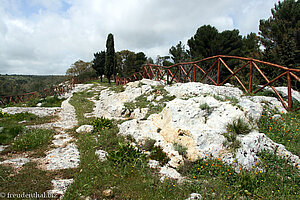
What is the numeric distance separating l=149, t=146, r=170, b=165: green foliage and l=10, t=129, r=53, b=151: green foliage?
3790 mm

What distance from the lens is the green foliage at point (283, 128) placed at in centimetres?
407

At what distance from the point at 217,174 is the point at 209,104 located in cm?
234

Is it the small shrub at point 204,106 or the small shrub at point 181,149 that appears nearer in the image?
the small shrub at point 181,149

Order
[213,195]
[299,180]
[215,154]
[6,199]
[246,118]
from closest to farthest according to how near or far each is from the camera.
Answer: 1. [6,199]
2. [213,195]
3. [299,180]
4. [215,154]
5. [246,118]

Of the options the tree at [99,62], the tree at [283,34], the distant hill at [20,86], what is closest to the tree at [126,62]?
the tree at [99,62]

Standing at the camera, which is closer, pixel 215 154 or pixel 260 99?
pixel 215 154

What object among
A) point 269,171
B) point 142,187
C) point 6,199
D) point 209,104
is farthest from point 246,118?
point 6,199

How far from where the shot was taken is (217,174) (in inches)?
141

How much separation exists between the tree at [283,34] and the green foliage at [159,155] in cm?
1816

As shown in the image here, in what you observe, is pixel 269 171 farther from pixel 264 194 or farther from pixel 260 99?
pixel 260 99

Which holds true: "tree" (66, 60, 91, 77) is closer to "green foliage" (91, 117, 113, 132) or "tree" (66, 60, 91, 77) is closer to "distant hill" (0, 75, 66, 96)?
"distant hill" (0, 75, 66, 96)

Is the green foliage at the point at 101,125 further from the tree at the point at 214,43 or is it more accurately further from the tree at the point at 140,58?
the tree at the point at 140,58

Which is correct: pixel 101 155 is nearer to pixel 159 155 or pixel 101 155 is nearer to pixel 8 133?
pixel 159 155

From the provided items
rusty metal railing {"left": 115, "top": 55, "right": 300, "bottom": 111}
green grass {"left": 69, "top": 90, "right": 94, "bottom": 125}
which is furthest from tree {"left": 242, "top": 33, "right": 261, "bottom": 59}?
green grass {"left": 69, "top": 90, "right": 94, "bottom": 125}
